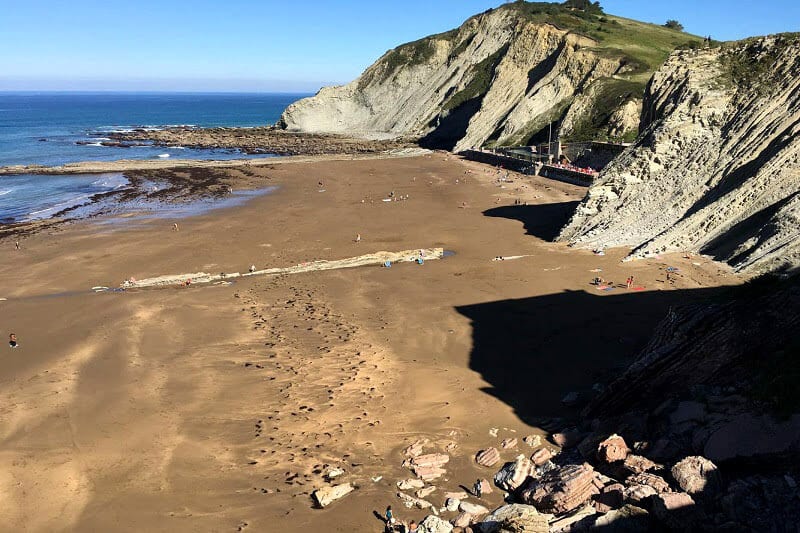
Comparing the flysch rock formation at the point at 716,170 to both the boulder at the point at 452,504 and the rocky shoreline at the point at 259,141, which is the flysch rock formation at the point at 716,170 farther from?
the rocky shoreline at the point at 259,141

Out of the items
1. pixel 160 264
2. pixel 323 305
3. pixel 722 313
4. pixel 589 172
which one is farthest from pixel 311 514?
pixel 589 172

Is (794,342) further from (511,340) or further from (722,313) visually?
(511,340)

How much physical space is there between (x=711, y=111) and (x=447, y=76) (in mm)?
73670

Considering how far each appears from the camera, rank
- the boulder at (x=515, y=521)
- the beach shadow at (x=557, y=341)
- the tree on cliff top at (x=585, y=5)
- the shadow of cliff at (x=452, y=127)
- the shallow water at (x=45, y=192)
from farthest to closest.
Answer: the tree on cliff top at (x=585, y=5)
the shadow of cliff at (x=452, y=127)
the shallow water at (x=45, y=192)
the beach shadow at (x=557, y=341)
the boulder at (x=515, y=521)

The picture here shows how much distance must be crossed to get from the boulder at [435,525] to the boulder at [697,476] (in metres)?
3.56

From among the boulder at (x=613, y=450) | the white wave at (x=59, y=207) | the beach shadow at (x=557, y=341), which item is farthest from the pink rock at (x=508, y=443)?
the white wave at (x=59, y=207)

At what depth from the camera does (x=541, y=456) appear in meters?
10.9

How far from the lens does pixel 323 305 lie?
69.2 feet

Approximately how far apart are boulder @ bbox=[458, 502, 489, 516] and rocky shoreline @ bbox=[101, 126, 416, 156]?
228ft

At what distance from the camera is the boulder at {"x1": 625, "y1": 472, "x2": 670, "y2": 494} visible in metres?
8.46

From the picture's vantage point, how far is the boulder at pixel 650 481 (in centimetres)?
846

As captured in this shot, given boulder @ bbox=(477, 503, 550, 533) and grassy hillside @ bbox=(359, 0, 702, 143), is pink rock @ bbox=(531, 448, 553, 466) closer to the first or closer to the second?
boulder @ bbox=(477, 503, 550, 533)

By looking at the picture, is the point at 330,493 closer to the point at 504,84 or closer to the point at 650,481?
the point at 650,481

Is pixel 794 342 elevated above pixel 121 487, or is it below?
above
